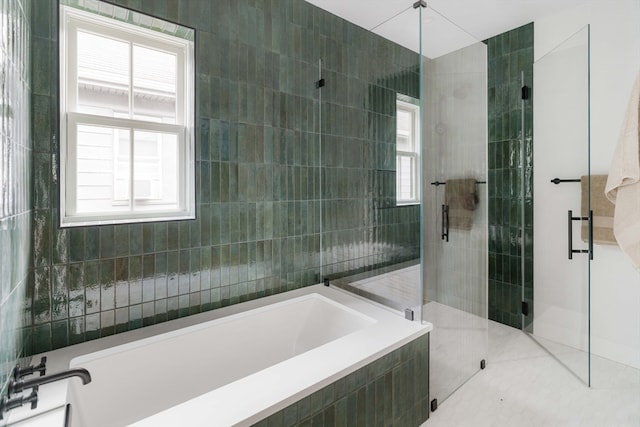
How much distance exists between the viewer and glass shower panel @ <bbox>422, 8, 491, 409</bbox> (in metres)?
2.00

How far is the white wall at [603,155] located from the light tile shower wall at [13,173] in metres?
3.26

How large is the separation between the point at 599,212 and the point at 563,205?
28 centimetres

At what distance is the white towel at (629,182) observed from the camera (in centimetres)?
163

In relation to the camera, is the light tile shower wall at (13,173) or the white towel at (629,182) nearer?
the light tile shower wall at (13,173)

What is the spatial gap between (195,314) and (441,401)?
1661mm

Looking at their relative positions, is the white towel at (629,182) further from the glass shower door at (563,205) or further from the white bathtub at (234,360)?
the white bathtub at (234,360)

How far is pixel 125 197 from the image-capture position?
1.85 metres

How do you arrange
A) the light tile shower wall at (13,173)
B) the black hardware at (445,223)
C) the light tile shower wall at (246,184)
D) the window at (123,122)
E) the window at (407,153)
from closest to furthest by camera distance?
1. the light tile shower wall at (13,173)
2. the light tile shower wall at (246,184)
3. the window at (123,122)
4. the window at (407,153)
5. the black hardware at (445,223)

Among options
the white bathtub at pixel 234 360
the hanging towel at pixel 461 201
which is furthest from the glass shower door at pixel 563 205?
the white bathtub at pixel 234 360

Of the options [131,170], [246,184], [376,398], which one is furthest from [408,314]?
[131,170]

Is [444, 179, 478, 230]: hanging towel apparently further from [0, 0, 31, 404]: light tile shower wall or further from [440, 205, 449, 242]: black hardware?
[0, 0, 31, 404]: light tile shower wall

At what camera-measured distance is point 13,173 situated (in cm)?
108

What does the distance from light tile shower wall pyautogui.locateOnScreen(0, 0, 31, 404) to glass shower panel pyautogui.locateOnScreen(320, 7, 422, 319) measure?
1788 millimetres

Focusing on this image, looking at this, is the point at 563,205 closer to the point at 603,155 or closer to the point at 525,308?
the point at 603,155
